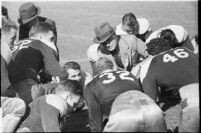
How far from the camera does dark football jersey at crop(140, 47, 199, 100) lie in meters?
5.77

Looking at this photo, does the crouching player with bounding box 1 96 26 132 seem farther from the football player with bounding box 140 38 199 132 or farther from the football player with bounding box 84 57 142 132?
the football player with bounding box 140 38 199 132

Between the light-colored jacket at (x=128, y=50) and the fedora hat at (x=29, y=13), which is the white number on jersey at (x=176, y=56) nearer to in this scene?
the light-colored jacket at (x=128, y=50)

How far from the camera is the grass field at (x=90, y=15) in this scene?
12.1 m

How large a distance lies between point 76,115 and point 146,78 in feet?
5.51

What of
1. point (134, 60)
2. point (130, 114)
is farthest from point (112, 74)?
point (134, 60)

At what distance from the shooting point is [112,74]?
577cm

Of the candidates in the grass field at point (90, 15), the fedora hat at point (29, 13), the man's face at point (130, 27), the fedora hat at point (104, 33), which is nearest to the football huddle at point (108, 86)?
the fedora hat at point (104, 33)

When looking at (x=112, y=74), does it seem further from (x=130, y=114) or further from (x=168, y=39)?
(x=168, y=39)

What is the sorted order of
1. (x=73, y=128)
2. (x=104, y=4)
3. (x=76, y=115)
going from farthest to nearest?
(x=104, y=4) → (x=76, y=115) → (x=73, y=128)

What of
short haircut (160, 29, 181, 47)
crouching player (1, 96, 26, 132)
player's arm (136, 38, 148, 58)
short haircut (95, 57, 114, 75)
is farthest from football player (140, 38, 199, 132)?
crouching player (1, 96, 26, 132)

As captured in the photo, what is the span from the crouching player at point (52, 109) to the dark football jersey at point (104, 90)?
180 mm

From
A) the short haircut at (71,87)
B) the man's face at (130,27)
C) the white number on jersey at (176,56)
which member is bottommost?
the man's face at (130,27)

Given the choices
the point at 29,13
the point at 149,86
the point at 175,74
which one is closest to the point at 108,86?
the point at 149,86

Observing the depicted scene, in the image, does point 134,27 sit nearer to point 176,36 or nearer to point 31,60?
point 176,36
